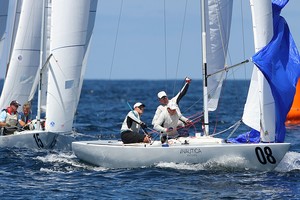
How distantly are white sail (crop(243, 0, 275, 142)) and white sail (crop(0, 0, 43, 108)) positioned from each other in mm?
10425

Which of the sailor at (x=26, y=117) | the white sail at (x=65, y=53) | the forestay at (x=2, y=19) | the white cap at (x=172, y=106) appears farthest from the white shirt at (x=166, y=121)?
the forestay at (x=2, y=19)

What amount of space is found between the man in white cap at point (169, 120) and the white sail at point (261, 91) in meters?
1.58

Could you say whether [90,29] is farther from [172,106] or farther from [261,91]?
[261,91]

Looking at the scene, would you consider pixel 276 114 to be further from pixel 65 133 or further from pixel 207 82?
pixel 65 133

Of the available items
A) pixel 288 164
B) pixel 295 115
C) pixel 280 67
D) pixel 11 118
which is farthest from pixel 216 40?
pixel 295 115

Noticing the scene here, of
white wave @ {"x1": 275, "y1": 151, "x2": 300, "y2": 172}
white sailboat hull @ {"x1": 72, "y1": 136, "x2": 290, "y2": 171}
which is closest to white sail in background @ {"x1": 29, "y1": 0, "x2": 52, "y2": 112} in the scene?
white sailboat hull @ {"x1": 72, "y1": 136, "x2": 290, "y2": 171}

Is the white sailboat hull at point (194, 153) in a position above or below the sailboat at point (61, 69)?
below

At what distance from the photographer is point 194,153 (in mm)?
18922

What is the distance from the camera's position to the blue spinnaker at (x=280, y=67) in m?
18.8

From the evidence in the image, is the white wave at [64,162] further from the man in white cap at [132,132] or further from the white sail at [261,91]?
the white sail at [261,91]

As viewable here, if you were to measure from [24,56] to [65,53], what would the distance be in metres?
4.93

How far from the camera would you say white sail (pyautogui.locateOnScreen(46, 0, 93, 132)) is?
23203 mm

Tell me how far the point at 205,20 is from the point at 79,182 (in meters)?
4.81

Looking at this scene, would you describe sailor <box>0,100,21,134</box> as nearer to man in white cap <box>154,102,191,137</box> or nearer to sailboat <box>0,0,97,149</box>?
sailboat <box>0,0,97,149</box>
